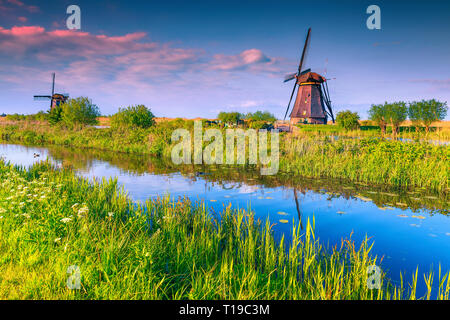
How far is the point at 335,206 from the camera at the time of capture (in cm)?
892

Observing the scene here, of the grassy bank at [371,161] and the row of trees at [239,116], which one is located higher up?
the row of trees at [239,116]

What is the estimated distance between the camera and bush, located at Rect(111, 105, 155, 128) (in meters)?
29.1

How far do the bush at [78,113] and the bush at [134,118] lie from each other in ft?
28.7

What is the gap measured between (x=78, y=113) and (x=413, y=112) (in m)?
58.6

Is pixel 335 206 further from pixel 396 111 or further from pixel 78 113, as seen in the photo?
pixel 396 111

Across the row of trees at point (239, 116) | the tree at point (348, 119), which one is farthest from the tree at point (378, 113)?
the row of trees at point (239, 116)

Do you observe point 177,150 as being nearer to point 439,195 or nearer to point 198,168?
point 198,168

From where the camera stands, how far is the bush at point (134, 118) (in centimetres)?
2908

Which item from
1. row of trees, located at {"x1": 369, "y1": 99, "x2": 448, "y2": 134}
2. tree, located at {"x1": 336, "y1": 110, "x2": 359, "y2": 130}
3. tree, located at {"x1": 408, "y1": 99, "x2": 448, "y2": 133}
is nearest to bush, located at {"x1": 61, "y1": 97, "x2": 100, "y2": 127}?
tree, located at {"x1": 336, "y1": 110, "x2": 359, "y2": 130}

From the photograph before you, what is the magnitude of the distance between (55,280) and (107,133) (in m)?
29.0

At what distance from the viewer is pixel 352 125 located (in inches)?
1528

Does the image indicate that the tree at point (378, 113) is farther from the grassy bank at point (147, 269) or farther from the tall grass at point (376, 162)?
the grassy bank at point (147, 269)

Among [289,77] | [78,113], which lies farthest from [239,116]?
[78,113]
